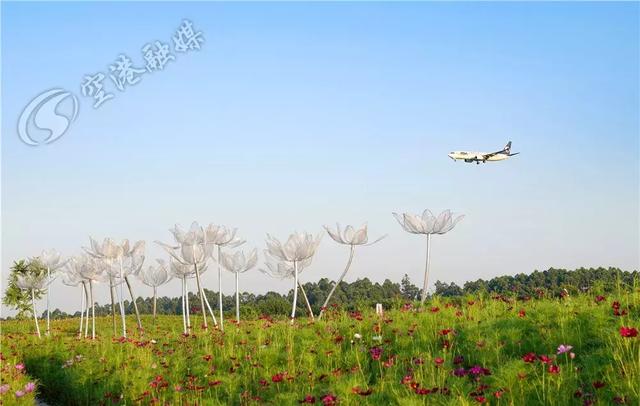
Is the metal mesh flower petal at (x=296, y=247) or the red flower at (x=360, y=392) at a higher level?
the metal mesh flower petal at (x=296, y=247)

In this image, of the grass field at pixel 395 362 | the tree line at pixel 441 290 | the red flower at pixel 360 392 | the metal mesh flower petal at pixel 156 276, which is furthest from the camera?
the metal mesh flower petal at pixel 156 276

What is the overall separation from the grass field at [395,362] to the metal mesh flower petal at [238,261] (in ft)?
5.66

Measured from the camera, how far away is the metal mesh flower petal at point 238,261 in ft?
43.7

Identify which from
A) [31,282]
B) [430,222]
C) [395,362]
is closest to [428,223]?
[430,222]

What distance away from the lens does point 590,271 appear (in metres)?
24.6

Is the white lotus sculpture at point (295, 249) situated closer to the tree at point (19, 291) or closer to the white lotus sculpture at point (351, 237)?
the white lotus sculpture at point (351, 237)

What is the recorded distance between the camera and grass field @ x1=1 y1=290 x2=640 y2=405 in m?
6.00

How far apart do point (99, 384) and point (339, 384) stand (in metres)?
4.80

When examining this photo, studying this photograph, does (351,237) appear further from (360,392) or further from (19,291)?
(19,291)

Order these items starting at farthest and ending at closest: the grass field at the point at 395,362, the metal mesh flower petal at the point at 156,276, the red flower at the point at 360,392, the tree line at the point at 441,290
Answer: the metal mesh flower petal at the point at 156,276 < the tree line at the point at 441,290 < the grass field at the point at 395,362 < the red flower at the point at 360,392

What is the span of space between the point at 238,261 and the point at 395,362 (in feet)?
20.0

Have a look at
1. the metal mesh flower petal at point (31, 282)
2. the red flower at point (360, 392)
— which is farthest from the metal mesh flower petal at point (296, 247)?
the metal mesh flower petal at point (31, 282)

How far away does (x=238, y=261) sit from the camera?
1333cm

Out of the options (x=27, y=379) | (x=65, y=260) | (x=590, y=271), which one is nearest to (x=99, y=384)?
(x=27, y=379)
